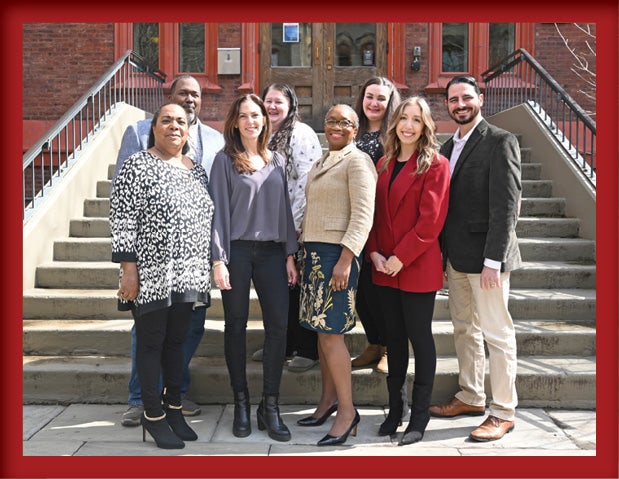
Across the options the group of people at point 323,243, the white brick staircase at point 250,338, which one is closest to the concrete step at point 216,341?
the white brick staircase at point 250,338

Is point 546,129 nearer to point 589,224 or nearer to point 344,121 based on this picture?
point 589,224

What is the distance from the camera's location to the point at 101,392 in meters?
4.58

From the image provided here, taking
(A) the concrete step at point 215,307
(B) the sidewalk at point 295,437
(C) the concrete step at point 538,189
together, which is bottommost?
(B) the sidewalk at point 295,437

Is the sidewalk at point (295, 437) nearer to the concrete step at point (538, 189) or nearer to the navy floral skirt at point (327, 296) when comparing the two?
the navy floral skirt at point (327, 296)

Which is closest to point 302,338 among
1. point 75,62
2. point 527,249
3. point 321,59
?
point 527,249

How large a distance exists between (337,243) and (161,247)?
3.27ft

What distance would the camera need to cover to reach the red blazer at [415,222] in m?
3.66

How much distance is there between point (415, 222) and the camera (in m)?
3.72

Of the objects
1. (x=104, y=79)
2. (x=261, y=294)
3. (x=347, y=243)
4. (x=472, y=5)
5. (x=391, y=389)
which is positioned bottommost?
(x=391, y=389)

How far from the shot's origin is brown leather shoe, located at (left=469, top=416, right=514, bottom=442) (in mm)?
3857

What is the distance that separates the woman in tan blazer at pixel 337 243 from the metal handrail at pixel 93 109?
3273mm

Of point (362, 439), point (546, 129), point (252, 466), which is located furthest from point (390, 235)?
point (546, 129)

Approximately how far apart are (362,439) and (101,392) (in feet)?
6.35

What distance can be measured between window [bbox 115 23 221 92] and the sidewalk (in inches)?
273
